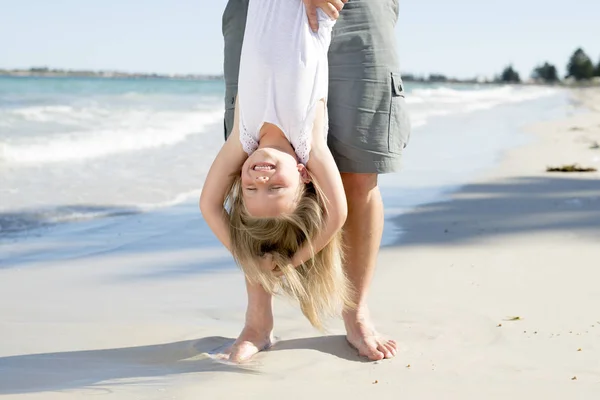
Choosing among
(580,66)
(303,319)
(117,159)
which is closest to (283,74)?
(303,319)

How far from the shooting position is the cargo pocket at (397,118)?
10.6ft

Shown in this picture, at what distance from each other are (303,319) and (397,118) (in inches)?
39.0

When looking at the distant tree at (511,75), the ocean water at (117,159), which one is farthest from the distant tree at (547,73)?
the ocean water at (117,159)

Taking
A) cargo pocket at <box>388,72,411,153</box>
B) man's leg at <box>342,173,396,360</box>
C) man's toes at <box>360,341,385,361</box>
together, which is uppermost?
cargo pocket at <box>388,72,411,153</box>

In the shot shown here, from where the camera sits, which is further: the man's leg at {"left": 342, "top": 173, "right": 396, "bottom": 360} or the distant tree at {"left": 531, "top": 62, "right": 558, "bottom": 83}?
the distant tree at {"left": 531, "top": 62, "right": 558, "bottom": 83}

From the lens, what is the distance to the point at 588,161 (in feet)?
30.6

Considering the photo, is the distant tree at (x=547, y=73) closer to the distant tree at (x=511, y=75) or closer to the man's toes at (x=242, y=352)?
the distant tree at (x=511, y=75)

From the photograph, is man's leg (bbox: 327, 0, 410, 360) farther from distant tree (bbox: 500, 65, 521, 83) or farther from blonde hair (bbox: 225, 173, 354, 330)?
distant tree (bbox: 500, 65, 521, 83)

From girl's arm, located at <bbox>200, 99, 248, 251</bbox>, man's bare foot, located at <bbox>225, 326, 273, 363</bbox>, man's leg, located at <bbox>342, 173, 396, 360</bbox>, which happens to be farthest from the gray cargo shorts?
man's bare foot, located at <bbox>225, 326, 273, 363</bbox>

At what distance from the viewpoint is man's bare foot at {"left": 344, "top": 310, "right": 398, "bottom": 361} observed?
3.12m

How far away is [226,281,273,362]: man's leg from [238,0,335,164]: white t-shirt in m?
0.67

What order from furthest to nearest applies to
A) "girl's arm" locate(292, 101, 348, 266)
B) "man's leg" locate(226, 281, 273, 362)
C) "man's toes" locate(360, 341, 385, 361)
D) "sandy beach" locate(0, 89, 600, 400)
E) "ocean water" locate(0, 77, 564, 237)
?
1. "ocean water" locate(0, 77, 564, 237)
2. "man's leg" locate(226, 281, 273, 362)
3. "man's toes" locate(360, 341, 385, 361)
4. "girl's arm" locate(292, 101, 348, 266)
5. "sandy beach" locate(0, 89, 600, 400)

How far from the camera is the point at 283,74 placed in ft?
9.59

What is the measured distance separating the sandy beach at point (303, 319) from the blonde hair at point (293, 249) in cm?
27
